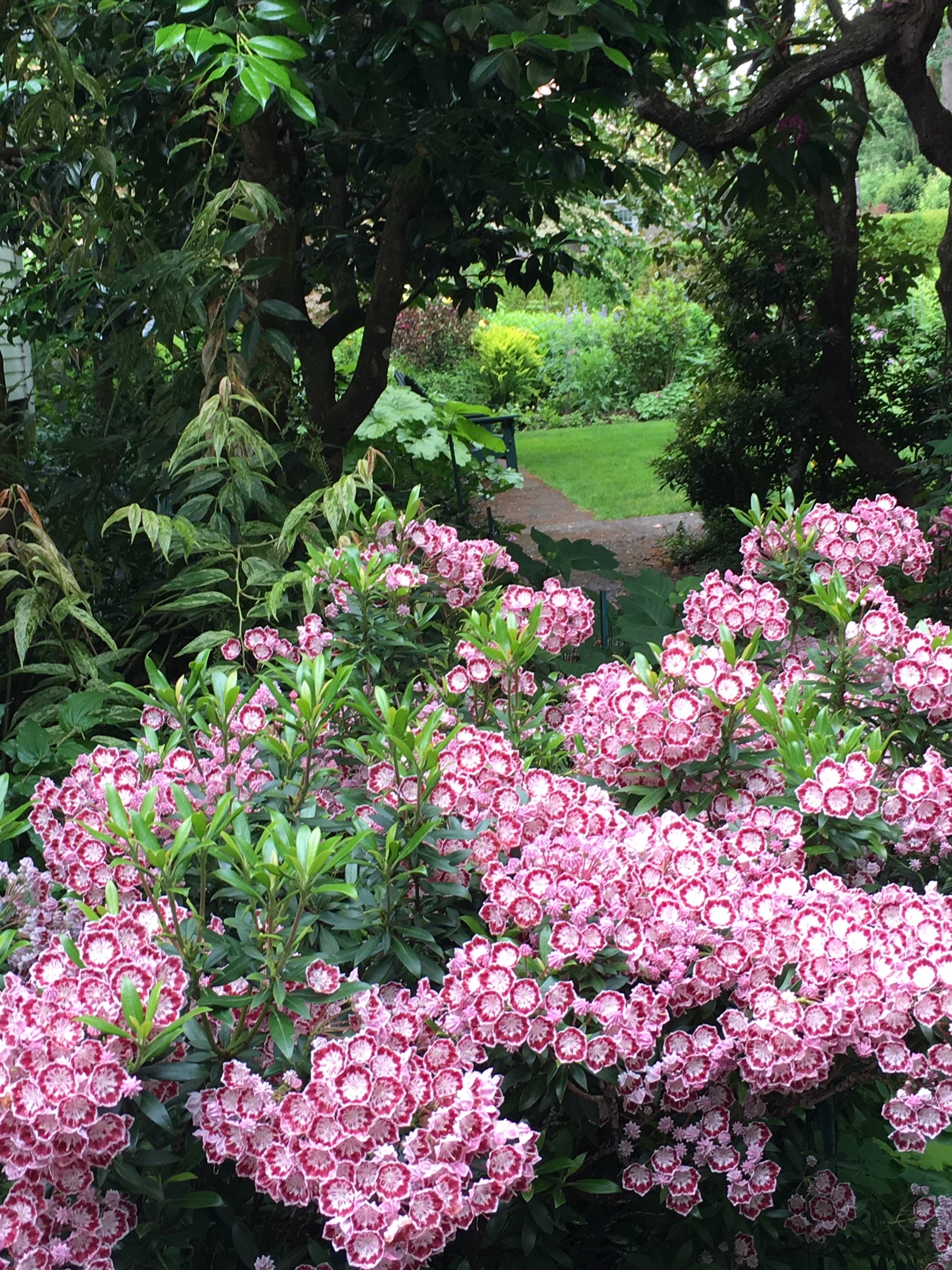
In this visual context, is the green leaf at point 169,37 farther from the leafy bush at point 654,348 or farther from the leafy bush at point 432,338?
the leafy bush at point 654,348

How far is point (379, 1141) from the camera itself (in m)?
1.02

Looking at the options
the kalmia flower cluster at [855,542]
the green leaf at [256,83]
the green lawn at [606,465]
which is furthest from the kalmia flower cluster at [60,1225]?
the green lawn at [606,465]

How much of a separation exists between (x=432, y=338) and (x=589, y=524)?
657 cm

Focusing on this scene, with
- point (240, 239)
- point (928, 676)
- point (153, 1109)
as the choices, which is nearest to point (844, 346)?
point (240, 239)

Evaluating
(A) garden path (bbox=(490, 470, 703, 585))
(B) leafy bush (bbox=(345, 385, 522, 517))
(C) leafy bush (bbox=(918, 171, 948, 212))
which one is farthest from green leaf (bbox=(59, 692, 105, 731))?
(C) leafy bush (bbox=(918, 171, 948, 212))

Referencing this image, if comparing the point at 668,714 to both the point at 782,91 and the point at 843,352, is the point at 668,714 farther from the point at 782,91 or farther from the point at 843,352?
the point at 843,352

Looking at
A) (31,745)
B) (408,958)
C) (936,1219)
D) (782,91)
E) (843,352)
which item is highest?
(782,91)

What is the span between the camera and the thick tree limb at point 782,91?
4.29 metres

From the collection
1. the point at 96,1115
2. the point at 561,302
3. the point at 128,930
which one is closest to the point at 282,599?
the point at 128,930

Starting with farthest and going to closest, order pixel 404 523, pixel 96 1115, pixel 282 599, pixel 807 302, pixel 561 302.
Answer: pixel 561 302, pixel 807 302, pixel 282 599, pixel 404 523, pixel 96 1115

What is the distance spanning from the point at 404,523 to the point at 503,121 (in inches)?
67.1

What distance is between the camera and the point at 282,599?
2391 millimetres

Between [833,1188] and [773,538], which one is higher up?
[773,538]

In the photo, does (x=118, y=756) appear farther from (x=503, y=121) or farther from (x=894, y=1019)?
(x=503, y=121)
